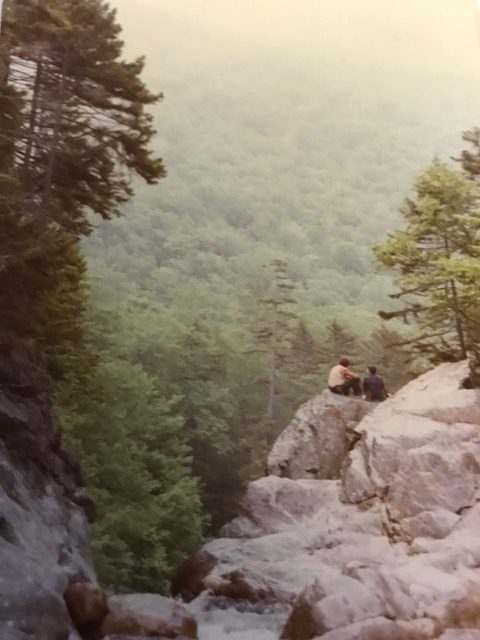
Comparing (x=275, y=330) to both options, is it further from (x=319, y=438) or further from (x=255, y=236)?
(x=319, y=438)

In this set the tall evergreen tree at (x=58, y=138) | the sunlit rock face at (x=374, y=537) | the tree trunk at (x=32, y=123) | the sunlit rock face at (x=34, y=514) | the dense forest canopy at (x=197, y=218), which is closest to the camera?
the sunlit rock face at (x=34, y=514)

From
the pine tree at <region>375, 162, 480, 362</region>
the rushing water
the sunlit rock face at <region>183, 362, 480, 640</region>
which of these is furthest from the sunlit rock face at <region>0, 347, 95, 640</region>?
the pine tree at <region>375, 162, 480, 362</region>

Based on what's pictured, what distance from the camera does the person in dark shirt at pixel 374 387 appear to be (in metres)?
6.04

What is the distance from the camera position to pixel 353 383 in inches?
238

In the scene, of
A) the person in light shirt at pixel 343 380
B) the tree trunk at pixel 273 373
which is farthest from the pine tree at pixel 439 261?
the tree trunk at pixel 273 373

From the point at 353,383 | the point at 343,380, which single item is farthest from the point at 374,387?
the point at 343,380

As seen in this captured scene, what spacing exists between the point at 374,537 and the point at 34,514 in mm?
2469

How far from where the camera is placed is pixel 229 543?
17.6 feet

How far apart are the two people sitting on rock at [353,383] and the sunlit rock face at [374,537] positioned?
10cm

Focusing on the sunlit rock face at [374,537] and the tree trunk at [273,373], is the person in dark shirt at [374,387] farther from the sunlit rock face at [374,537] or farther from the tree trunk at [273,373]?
the tree trunk at [273,373]

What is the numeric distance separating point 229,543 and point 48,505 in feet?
4.57

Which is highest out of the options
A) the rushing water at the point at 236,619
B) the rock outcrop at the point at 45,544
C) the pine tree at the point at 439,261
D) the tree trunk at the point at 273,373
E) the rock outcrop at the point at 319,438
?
the pine tree at the point at 439,261

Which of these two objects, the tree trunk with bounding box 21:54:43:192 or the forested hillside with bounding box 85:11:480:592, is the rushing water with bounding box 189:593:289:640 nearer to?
the forested hillside with bounding box 85:11:480:592

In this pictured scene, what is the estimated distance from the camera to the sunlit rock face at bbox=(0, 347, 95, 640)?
4.21m
